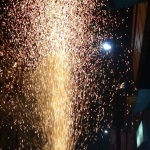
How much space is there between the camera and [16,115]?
19.9 meters

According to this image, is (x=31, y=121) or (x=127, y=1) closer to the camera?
(x=127, y=1)

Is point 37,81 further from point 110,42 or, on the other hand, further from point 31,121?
point 110,42

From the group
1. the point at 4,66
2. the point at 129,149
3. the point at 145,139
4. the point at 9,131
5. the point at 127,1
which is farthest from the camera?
the point at 9,131

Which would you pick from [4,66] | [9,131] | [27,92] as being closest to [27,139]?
[9,131]

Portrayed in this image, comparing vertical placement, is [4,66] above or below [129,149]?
above

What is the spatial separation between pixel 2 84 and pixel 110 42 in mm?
A: 10039

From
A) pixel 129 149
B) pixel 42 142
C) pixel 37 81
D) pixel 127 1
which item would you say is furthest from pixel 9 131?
pixel 127 1

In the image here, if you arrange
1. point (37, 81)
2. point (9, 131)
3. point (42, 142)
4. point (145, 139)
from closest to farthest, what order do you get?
point (145, 139) < point (37, 81) < point (9, 131) < point (42, 142)

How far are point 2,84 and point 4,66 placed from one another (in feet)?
6.75

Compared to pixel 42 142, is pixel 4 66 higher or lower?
higher

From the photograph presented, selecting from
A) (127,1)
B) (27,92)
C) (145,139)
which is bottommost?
(145,139)

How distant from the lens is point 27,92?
20.3m

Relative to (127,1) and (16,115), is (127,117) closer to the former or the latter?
(16,115)

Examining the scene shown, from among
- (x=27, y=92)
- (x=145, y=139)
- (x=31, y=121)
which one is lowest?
(x=145, y=139)
